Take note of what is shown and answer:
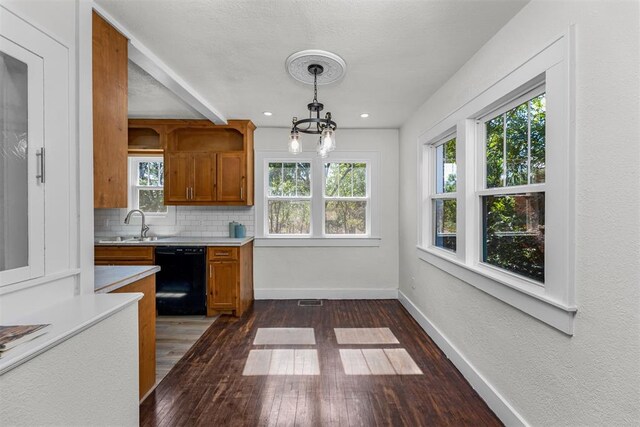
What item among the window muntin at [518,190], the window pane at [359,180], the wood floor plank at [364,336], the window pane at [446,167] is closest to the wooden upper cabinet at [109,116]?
the wood floor plank at [364,336]

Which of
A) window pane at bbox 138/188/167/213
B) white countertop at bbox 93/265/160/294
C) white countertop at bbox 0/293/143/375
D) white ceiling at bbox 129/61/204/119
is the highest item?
white ceiling at bbox 129/61/204/119

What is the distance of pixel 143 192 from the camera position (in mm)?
4430

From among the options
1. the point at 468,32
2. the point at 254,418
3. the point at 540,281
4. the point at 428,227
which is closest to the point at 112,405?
the point at 254,418

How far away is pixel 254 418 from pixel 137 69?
288 centimetres

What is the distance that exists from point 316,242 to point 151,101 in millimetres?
2713

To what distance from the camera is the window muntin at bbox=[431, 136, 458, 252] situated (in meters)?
2.92

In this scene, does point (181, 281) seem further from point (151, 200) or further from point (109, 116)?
point (109, 116)

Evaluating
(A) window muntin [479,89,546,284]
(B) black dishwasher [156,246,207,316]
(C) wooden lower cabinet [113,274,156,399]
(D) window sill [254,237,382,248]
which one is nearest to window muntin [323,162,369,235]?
(D) window sill [254,237,382,248]

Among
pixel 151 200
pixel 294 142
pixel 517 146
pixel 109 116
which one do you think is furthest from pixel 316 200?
pixel 109 116

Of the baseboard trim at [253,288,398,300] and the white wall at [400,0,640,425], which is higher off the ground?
the white wall at [400,0,640,425]

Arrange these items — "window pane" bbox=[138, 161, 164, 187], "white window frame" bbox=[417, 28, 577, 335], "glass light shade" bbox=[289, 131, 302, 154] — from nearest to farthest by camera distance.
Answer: "white window frame" bbox=[417, 28, 577, 335]
"glass light shade" bbox=[289, 131, 302, 154]
"window pane" bbox=[138, 161, 164, 187]

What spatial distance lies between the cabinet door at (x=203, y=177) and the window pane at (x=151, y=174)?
80 centimetres

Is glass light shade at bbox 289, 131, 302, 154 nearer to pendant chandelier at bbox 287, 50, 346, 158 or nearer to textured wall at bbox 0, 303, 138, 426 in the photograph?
pendant chandelier at bbox 287, 50, 346, 158

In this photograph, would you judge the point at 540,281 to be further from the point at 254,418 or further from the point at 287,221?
the point at 287,221
